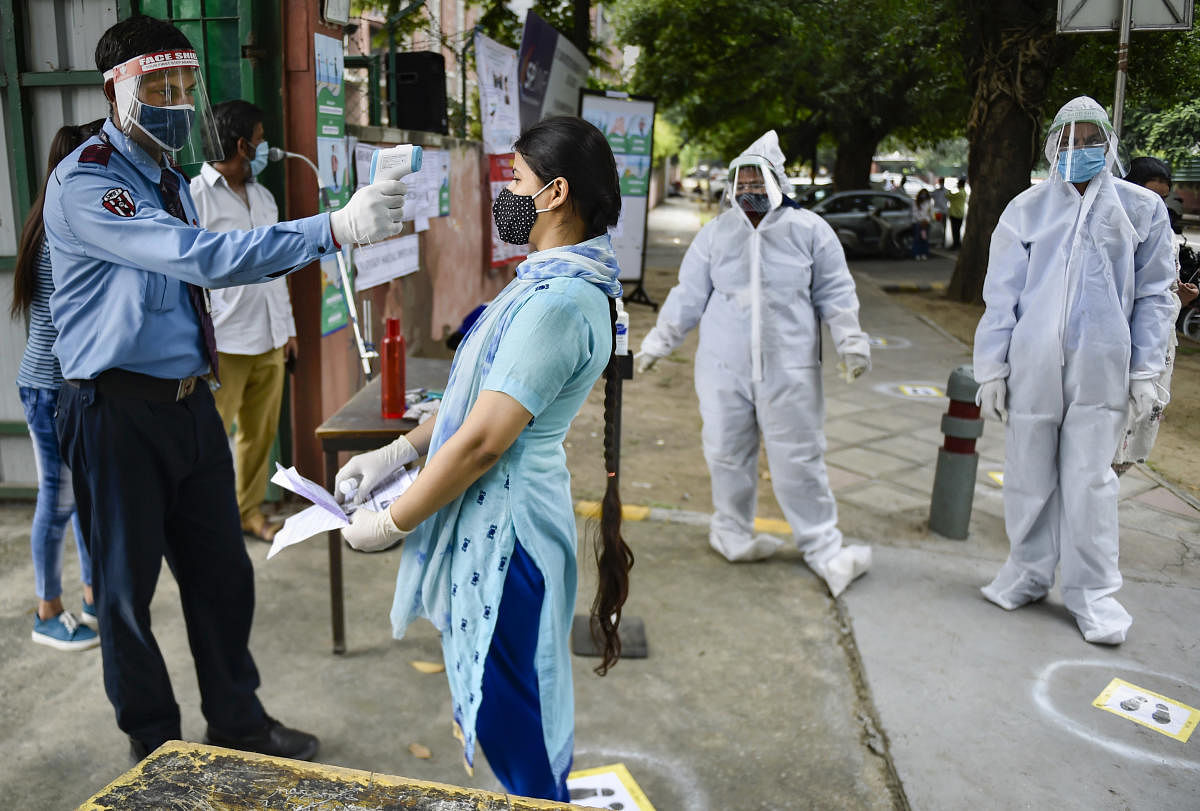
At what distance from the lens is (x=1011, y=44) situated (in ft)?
20.8

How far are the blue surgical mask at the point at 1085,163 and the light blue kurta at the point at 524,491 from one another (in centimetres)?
235

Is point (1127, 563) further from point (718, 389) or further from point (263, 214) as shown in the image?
point (263, 214)

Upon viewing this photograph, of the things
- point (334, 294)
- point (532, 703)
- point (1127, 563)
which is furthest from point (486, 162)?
point (532, 703)

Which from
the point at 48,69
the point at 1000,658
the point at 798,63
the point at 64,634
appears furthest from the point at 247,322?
the point at 798,63

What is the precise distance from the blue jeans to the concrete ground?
0.89ft

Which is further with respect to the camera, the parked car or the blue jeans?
the parked car

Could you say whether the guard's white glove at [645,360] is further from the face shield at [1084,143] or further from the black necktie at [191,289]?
the black necktie at [191,289]

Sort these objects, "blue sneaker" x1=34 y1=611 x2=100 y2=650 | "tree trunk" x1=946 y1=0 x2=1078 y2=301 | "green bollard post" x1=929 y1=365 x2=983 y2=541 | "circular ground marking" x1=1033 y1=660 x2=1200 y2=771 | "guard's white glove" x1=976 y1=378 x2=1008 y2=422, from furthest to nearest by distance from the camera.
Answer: "tree trunk" x1=946 y1=0 x2=1078 y2=301 → "green bollard post" x1=929 y1=365 x2=983 y2=541 → "guard's white glove" x1=976 y1=378 x2=1008 y2=422 → "blue sneaker" x1=34 y1=611 x2=100 y2=650 → "circular ground marking" x1=1033 y1=660 x2=1200 y2=771

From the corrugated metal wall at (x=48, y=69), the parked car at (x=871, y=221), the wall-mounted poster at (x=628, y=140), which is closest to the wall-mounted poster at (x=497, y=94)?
the wall-mounted poster at (x=628, y=140)

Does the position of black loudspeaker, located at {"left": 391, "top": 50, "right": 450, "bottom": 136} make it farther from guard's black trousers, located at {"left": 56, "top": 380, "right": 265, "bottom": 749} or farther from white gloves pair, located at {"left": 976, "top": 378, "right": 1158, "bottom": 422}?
guard's black trousers, located at {"left": 56, "top": 380, "right": 265, "bottom": 749}

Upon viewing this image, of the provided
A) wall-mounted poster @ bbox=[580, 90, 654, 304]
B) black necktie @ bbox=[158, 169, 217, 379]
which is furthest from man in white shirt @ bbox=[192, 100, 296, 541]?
wall-mounted poster @ bbox=[580, 90, 654, 304]

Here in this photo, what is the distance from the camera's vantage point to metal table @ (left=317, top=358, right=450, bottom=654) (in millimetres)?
3121

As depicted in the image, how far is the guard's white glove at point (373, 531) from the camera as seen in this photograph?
1.93 metres

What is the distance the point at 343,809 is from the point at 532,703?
0.73 m
